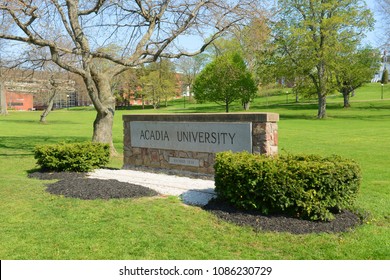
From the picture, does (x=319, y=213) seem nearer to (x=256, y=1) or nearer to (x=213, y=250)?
(x=213, y=250)

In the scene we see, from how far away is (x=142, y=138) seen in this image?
10305 mm

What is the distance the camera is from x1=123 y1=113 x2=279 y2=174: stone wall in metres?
7.80

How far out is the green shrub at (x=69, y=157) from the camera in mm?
9953

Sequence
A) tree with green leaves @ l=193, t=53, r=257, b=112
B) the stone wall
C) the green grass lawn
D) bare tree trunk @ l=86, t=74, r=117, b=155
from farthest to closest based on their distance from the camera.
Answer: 1. tree with green leaves @ l=193, t=53, r=257, b=112
2. bare tree trunk @ l=86, t=74, r=117, b=155
3. the stone wall
4. the green grass lawn

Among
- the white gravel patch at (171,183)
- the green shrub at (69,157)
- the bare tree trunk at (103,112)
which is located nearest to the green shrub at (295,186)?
the white gravel patch at (171,183)

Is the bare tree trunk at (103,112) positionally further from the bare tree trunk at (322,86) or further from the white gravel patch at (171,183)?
the bare tree trunk at (322,86)

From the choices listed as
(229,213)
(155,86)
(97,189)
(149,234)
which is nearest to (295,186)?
(229,213)

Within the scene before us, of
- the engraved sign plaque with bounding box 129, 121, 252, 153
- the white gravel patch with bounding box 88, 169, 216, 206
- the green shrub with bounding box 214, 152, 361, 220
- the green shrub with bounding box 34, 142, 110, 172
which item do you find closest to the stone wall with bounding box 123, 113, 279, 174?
the engraved sign plaque with bounding box 129, 121, 252, 153

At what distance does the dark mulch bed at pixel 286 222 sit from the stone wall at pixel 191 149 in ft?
6.97

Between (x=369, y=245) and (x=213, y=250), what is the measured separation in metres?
1.76

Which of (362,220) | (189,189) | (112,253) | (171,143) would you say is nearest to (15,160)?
(171,143)

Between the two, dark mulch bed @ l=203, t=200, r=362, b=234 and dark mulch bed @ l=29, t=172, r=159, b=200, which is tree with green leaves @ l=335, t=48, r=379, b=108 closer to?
dark mulch bed @ l=29, t=172, r=159, b=200

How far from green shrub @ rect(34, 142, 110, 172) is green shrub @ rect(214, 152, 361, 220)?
501 cm

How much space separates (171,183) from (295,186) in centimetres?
349
